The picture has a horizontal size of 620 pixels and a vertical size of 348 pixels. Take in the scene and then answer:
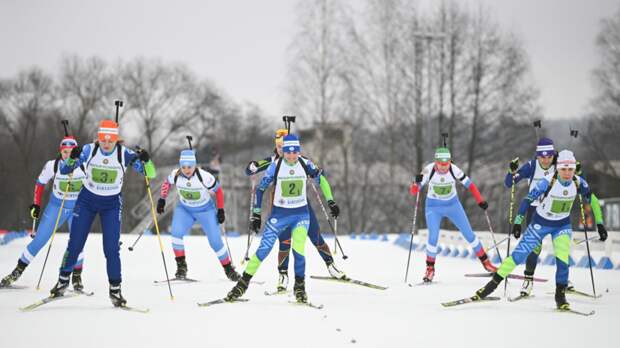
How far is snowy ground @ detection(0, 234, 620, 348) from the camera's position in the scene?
20.2 ft

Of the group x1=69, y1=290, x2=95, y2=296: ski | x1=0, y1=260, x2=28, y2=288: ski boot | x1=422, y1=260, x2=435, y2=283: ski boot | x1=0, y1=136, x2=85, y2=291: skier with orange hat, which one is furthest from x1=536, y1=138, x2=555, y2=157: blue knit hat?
x1=0, y1=260, x2=28, y2=288: ski boot

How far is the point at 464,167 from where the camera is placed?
1272 inches

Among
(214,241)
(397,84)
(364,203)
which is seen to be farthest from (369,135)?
(214,241)

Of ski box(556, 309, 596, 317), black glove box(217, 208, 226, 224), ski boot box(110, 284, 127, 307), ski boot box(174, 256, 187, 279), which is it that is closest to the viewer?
ski box(556, 309, 596, 317)

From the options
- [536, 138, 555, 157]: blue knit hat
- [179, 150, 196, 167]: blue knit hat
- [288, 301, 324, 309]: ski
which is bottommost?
[288, 301, 324, 309]: ski

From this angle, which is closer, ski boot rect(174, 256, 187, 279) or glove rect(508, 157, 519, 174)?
glove rect(508, 157, 519, 174)

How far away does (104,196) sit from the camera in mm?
8219

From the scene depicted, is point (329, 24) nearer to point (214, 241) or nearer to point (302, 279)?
point (214, 241)

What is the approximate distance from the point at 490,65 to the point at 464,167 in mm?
5603

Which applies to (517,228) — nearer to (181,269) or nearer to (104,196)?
(104,196)

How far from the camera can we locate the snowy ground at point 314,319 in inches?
243

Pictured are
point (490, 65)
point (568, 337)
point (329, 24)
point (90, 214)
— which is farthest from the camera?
point (329, 24)

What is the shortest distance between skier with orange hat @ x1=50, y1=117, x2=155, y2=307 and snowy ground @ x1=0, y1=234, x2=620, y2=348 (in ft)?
1.76

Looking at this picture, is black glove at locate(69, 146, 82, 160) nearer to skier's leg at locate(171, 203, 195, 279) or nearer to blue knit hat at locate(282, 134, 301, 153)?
blue knit hat at locate(282, 134, 301, 153)
